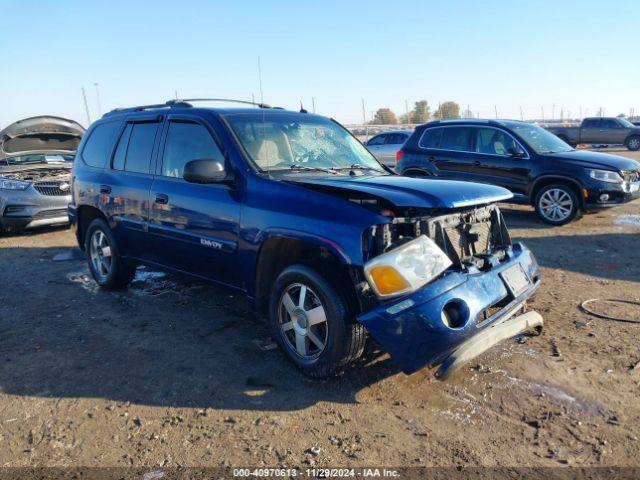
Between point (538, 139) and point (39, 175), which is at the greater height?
point (538, 139)

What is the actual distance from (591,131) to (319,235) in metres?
26.6

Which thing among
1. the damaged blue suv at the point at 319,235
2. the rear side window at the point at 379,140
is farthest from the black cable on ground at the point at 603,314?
the rear side window at the point at 379,140

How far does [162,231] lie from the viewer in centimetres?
451

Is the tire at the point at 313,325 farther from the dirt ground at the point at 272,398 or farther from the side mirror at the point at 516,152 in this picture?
the side mirror at the point at 516,152

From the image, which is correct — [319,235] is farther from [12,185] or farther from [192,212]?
[12,185]

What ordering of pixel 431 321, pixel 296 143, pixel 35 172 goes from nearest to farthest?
pixel 431 321 → pixel 296 143 → pixel 35 172

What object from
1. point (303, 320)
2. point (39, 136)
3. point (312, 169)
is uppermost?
point (39, 136)

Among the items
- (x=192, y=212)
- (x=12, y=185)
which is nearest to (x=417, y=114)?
(x=12, y=185)

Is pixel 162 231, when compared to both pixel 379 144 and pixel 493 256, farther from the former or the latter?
pixel 379 144

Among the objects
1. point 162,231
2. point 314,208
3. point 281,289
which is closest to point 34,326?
point 162,231

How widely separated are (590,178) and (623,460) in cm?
682

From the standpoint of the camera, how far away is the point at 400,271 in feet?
9.78

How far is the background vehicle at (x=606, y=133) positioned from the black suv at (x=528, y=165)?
60.8 ft

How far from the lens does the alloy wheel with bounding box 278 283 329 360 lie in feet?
11.1
